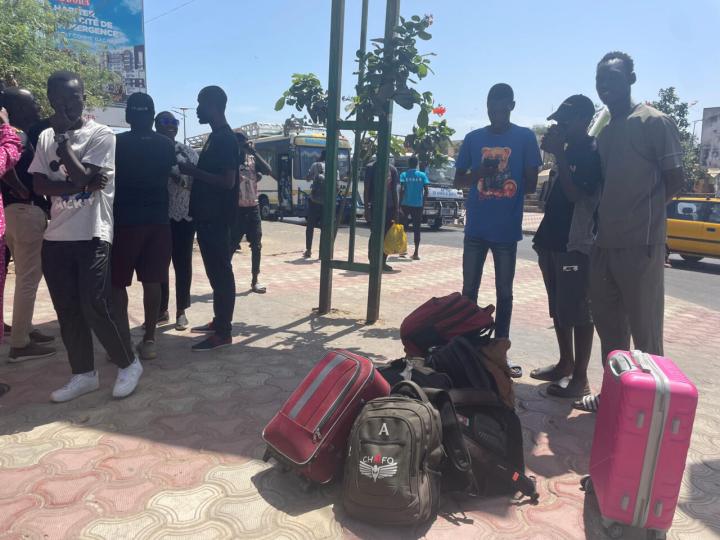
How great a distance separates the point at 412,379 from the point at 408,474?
0.68m

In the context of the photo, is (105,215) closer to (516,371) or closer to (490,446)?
(490,446)

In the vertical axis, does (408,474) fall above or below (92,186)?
below

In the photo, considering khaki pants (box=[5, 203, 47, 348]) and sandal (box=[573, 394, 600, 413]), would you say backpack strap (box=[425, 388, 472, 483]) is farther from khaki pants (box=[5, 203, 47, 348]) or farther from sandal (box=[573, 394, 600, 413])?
khaki pants (box=[5, 203, 47, 348])

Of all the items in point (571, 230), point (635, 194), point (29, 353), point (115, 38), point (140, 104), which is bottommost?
point (29, 353)

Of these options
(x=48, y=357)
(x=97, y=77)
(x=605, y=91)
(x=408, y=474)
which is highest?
(x=97, y=77)

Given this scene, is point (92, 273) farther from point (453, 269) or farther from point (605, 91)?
point (453, 269)

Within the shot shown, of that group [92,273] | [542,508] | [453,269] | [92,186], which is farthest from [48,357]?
[453,269]

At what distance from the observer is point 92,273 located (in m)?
3.08

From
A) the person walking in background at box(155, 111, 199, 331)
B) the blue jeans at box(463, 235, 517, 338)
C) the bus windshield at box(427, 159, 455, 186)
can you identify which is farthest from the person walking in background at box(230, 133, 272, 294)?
the bus windshield at box(427, 159, 455, 186)

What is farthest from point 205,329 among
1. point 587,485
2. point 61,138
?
point 587,485

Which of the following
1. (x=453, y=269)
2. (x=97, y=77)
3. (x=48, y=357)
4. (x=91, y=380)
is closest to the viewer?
(x=91, y=380)

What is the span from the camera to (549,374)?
390 centimetres

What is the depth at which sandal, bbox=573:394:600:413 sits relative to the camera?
334cm

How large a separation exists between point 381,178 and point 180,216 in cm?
176
